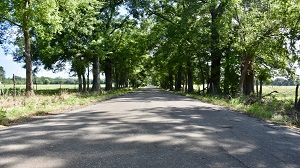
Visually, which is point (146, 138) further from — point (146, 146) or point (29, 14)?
point (29, 14)

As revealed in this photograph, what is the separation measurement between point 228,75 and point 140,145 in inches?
969

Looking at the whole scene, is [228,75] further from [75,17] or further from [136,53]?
[75,17]

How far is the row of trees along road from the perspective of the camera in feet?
53.2

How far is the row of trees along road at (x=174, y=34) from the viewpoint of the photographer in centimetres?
1622

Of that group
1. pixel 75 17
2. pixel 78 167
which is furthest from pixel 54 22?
pixel 78 167

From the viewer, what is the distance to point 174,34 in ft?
89.2

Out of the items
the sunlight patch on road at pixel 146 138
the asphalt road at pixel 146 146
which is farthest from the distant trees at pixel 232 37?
the sunlight patch on road at pixel 146 138

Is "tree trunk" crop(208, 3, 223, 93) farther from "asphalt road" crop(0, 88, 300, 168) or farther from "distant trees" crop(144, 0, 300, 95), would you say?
"asphalt road" crop(0, 88, 300, 168)

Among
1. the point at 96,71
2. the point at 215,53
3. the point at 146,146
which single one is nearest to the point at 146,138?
the point at 146,146

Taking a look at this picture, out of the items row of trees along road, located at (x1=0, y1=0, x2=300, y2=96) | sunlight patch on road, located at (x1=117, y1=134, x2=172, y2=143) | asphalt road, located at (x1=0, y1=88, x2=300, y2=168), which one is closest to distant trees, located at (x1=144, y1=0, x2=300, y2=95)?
row of trees along road, located at (x1=0, y1=0, x2=300, y2=96)

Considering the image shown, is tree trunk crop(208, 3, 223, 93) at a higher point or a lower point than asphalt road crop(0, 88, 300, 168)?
higher

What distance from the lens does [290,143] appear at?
5840 mm

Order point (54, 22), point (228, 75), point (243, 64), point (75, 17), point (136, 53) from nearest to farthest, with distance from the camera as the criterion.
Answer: point (54, 22) < point (243, 64) < point (75, 17) < point (228, 75) < point (136, 53)

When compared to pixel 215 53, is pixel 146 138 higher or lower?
lower
